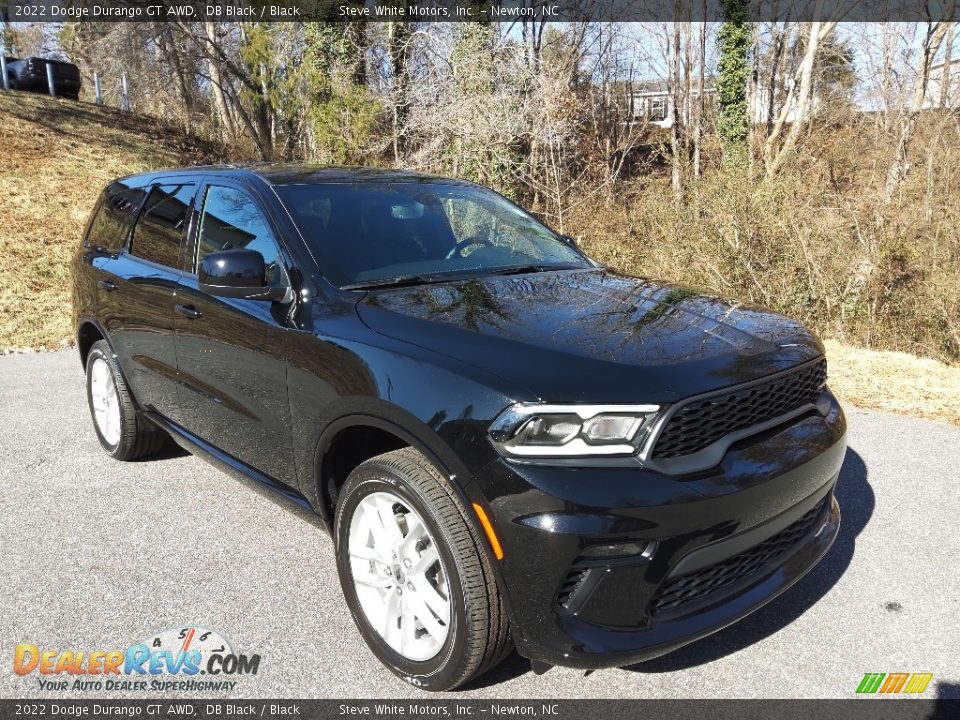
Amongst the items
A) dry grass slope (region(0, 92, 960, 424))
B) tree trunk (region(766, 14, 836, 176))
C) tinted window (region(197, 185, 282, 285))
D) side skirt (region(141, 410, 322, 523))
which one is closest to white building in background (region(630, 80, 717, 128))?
tree trunk (region(766, 14, 836, 176))

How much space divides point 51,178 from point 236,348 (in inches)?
715

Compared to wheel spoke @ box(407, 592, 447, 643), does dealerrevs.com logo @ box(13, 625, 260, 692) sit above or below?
below

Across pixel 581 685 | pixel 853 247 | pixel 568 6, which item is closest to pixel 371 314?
pixel 581 685

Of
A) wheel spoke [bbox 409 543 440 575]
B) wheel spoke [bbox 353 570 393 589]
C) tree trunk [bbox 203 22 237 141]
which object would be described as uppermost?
tree trunk [bbox 203 22 237 141]

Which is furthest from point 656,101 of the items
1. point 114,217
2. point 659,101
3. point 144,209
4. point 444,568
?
point 444,568

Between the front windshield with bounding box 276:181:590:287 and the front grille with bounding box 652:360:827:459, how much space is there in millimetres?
1388

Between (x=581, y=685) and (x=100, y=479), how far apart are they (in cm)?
338

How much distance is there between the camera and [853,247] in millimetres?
8977

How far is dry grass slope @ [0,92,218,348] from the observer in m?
11.5

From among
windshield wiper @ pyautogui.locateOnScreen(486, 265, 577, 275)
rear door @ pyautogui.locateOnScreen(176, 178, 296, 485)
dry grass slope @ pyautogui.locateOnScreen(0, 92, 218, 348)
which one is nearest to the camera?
rear door @ pyautogui.locateOnScreen(176, 178, 296, 485)

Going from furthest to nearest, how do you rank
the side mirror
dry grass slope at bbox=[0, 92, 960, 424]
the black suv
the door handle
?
the black suv → dry grass slope at bbox=[0, 92, 960, 424] → the door handle → the side mirror

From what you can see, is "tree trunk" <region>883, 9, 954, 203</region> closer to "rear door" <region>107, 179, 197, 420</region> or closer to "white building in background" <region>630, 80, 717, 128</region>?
"rear door" <region>107, 179, 197, 420</region>

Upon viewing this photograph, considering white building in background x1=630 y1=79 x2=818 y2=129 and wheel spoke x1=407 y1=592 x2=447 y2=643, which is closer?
wheel spoke x1=407 y1=592 x2=447 y2=643

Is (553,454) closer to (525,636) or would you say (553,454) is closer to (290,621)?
(525,636)
